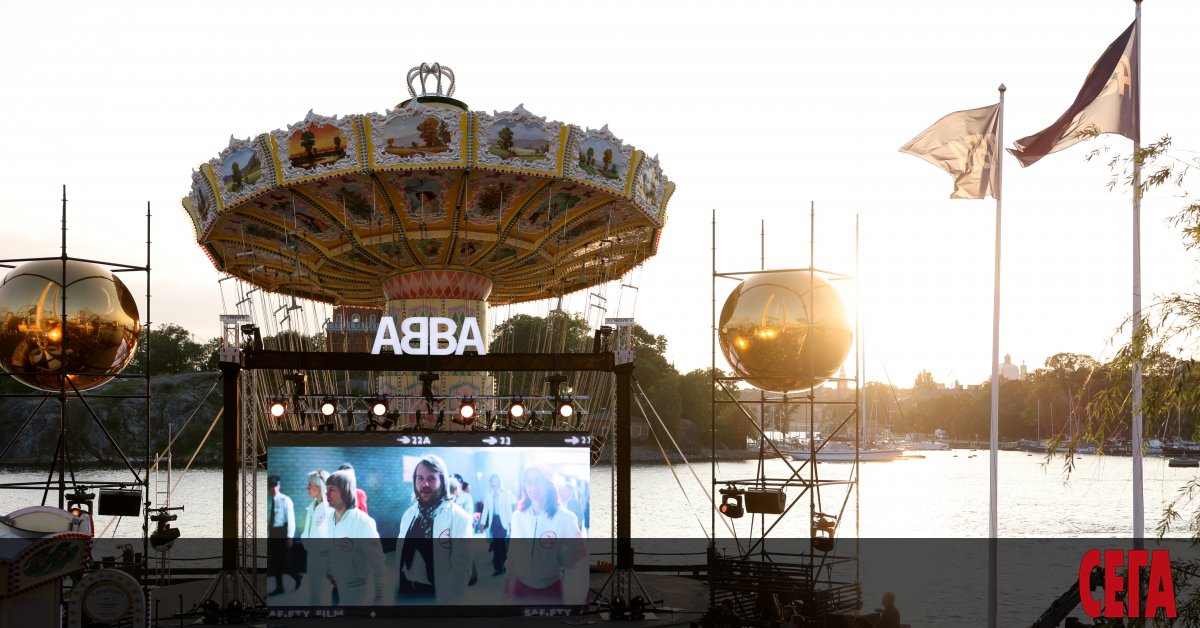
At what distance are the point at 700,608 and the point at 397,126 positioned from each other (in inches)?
467

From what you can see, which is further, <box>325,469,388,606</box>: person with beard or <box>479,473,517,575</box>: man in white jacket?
<box>479,473,517,575</box>: man in white jacket

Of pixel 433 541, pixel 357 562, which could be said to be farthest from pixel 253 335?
pixel 433 541

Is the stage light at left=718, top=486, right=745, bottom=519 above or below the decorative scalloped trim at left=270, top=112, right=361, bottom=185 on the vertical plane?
below

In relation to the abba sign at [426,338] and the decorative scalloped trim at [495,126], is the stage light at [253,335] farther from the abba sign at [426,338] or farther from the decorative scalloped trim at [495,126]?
the decorative scalloped trim at [495,126]

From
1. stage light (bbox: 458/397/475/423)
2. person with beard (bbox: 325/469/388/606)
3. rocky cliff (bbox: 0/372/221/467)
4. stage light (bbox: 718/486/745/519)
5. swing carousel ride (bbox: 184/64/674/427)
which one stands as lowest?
rocky cliff (bbox: 0/372/221/467)

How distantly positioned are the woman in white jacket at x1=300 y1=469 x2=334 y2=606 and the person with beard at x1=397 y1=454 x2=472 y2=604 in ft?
4.60

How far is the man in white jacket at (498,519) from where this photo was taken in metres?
20.4

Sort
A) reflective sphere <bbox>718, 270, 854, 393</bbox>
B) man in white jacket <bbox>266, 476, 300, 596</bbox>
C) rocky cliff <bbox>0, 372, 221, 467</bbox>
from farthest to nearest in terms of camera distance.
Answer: rocky cliff <bbox>0, 372, 221, 467</bbox>, reflective sphere <bbox>718, 270, 854, 393</bbox>, man in white jacket <bbox>266, 476, 300, 596</bbox>

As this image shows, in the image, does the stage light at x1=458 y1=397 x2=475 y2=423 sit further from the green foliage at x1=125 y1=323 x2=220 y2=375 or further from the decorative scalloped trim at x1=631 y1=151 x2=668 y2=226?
the green foliage at x1=125 y1=323 x2=220 y2=375

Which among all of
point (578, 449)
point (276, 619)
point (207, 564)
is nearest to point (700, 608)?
point (578, 449)

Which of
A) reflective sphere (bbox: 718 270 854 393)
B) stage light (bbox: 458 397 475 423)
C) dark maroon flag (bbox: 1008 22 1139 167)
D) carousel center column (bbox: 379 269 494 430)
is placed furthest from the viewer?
carousel center column (bbox: 379 269 494 430)

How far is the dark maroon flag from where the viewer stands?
18.1 metres

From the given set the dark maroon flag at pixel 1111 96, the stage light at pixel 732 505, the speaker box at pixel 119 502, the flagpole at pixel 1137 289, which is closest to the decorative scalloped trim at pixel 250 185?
the speaker box at pixel 119 502

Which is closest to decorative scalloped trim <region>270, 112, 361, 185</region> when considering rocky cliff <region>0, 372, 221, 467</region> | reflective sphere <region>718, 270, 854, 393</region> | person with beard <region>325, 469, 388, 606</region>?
person with beard <region>325, 469, 388, 606</region>
